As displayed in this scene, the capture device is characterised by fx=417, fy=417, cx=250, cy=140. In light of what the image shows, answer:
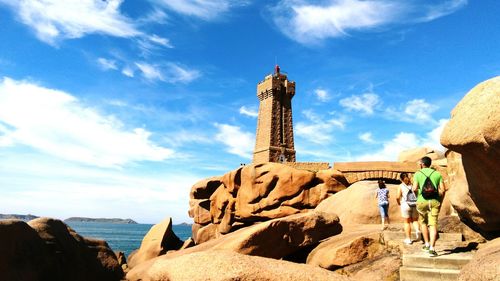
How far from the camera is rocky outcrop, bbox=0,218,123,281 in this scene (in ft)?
22.9

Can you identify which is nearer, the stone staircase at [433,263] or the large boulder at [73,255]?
the stone staircase at [433,263]

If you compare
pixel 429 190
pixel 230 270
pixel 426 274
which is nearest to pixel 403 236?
pixel 429 190

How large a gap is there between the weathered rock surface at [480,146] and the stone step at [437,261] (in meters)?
0.90

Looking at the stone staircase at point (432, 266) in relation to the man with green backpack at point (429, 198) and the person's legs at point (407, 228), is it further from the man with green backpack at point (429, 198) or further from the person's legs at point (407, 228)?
the person's legs at point (407, 228)

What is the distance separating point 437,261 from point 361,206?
303 inches

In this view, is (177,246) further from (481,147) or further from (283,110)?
(283,110)

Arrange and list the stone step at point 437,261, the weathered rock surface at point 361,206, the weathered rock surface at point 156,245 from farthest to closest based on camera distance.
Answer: the weathered rock surface at point 156,245
the weathered rock surface at point 361,206
the stone step at point 437,261

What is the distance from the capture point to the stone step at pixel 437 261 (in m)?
7.40

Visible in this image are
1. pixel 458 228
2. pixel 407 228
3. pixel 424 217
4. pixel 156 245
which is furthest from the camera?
pixel 156 245

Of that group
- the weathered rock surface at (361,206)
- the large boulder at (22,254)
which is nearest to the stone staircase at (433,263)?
the weathered rock surface at (361,206)

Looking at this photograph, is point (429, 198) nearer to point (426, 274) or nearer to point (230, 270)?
point (426, 274)

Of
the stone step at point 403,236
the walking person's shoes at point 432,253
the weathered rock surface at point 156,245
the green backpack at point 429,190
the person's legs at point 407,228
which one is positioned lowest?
the weathered rock surface at point 156,245

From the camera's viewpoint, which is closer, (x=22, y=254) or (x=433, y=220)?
(x=22, y=254)

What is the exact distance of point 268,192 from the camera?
24375 mm
